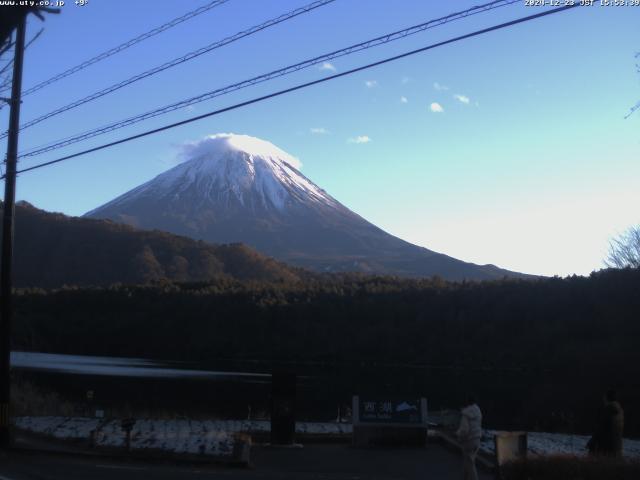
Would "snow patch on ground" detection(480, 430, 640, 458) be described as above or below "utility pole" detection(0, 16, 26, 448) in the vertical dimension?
below

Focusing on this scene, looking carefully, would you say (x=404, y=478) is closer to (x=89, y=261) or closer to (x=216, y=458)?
(x=216, y=458)

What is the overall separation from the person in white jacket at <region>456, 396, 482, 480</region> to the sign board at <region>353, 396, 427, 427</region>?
16.1 ft

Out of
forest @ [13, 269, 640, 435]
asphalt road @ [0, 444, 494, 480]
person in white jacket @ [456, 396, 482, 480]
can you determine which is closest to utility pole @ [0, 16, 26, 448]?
asphalt road @ [0, 444, 494, 480]

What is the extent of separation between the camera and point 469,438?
1088cm

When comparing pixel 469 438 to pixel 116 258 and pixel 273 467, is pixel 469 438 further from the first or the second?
pixel 116 258

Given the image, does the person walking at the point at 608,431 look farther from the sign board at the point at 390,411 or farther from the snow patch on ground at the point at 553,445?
the sign board at the point at 390,411

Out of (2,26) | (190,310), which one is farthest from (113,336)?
(2,26)

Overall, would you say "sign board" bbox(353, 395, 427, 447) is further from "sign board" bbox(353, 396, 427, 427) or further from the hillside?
the hillside

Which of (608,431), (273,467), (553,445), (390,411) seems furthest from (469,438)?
(553,445)

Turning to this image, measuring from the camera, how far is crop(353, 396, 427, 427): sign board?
1583 centimetres

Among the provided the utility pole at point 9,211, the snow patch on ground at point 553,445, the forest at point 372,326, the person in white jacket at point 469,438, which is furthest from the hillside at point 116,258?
the person in white jacket at point 469,438

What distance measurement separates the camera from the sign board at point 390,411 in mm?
15828

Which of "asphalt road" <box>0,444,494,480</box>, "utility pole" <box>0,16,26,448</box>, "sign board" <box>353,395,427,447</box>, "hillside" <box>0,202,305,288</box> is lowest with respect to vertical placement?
"asphalt road" <box>0,444,494,480</box>

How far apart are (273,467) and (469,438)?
4.09 m
